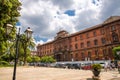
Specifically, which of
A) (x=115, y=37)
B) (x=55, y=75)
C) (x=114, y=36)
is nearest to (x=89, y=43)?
(x=114, y=36)

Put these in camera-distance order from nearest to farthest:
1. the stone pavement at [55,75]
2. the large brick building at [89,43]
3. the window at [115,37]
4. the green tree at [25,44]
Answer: the green tree at [25,44]
the stone pavement at [55,75]
the window at [115,37]
the large brick building at [89,43]

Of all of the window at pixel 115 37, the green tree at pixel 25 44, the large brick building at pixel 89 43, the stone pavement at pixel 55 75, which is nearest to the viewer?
the green tree at pixel 25 44

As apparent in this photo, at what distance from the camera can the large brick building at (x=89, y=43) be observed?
48.9 meters

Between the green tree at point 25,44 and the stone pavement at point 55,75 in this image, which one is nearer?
the green tree at point 25,44

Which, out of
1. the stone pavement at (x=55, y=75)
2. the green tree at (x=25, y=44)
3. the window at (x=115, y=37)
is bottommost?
the stone pavement at (x=55, y=75)

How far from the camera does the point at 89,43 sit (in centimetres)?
5859

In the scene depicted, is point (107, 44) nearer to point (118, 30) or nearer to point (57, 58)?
point (118, 30)

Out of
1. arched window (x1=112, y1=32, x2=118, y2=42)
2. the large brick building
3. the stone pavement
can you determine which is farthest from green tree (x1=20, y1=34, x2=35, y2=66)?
arched window (x1=112, y1=32, x2=118, y2=42)

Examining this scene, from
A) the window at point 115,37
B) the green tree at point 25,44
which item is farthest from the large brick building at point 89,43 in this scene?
the green tree at point 25,44

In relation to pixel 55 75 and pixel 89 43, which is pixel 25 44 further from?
pixel 89 43

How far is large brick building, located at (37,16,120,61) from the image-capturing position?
48.9 m

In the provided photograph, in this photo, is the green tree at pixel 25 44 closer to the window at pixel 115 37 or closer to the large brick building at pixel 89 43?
the large brick building at pixel 89 43

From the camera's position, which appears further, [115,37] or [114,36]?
[114,36]

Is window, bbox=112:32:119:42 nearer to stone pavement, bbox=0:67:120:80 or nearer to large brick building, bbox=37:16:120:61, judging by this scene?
large brick building, bbox=37:16:120:61
